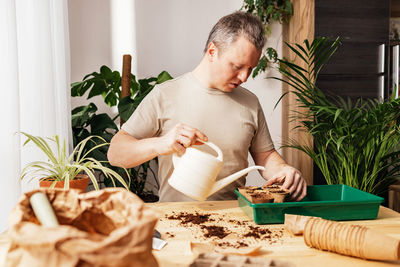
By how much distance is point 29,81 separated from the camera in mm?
1951

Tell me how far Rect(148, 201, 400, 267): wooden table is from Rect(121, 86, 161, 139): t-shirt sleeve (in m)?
0.49

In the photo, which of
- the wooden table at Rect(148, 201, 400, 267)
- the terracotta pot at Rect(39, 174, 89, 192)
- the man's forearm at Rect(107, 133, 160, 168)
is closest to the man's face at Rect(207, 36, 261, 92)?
the man's forearm at Rect(107, 133, 160, 168)

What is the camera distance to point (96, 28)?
3170 mm

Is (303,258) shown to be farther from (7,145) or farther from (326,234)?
(7,145)

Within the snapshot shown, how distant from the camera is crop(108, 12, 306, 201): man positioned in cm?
161

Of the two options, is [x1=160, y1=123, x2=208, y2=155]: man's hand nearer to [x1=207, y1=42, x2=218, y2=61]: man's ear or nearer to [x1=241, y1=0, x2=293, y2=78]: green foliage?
[x1=207, y1=42, x2=218, y2=61]: man's ear

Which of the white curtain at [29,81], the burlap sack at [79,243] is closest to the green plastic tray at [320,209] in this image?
the burlap sack at [79,243]

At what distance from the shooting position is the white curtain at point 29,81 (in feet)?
5.23

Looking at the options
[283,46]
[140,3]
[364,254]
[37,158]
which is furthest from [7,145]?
[283,46]

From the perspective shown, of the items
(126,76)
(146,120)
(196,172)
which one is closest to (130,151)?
(146,120)

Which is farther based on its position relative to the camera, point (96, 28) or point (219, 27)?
point (96, 28)

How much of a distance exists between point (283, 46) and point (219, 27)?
6.16 feet

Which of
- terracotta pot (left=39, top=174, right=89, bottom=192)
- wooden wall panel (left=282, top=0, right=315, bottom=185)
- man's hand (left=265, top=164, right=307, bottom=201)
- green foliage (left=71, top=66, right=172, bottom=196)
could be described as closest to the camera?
man's hand (left=265, top=164, right=307, bottom=201)

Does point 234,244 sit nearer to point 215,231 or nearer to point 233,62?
point 215,231
